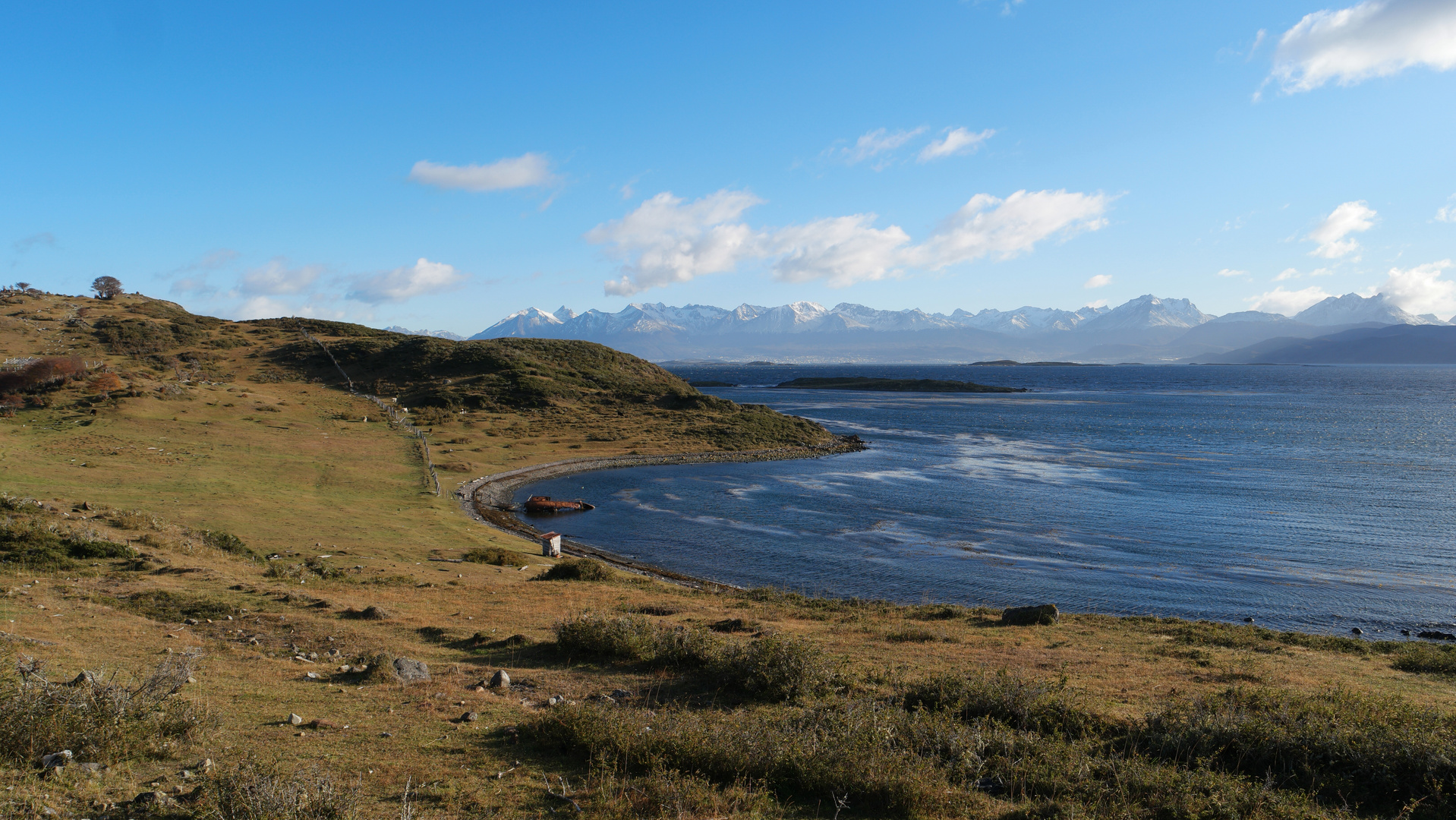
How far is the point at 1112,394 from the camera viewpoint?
582ft

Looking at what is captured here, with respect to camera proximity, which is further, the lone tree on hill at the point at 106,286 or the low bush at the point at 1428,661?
the lone tree on hill at the point at 106,286

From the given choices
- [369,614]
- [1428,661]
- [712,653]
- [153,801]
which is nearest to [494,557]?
[369,614]

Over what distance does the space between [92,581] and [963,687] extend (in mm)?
19276

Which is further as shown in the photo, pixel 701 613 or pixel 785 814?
pixel 701 613

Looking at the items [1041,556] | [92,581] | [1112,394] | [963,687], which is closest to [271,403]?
[92,581]

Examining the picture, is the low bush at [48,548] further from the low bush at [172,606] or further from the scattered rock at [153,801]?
the scattered rock at [153,801]

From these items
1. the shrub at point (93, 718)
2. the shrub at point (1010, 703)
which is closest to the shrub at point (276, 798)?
the shrub at point (93, 718)

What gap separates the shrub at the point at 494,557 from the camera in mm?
27355

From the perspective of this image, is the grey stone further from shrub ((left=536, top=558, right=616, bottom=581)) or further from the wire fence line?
the wire fence line

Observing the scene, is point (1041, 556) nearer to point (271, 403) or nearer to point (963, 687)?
point (963, 687)

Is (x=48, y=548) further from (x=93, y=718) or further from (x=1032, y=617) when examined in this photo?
(x=1032, y=617)

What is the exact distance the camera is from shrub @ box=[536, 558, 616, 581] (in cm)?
2498

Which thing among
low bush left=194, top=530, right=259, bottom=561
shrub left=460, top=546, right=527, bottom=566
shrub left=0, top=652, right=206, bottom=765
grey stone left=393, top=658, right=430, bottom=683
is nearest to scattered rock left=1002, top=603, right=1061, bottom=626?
grey stone left=393, top=658, right=430, bottom=683

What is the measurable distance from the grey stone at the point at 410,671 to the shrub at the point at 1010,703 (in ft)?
27.3
